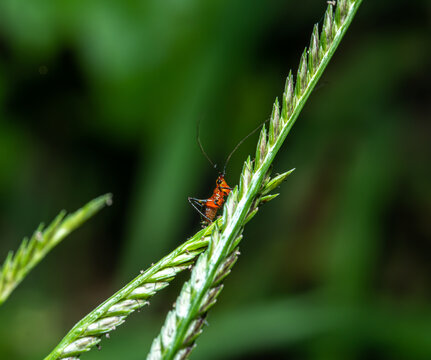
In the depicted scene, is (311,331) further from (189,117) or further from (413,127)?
(413,127)

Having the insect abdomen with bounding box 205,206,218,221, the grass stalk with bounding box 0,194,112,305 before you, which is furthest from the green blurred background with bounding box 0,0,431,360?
the grass stalk with bounding box 0,194,112,305

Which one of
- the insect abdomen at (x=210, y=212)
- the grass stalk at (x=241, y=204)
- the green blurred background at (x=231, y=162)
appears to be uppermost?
the green blurred background at (x=231, y=162)

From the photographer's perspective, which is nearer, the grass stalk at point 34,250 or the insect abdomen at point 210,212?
the grass stalk at point 34,250

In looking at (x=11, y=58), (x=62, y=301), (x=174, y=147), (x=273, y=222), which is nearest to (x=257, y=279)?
(x=273, y=222)

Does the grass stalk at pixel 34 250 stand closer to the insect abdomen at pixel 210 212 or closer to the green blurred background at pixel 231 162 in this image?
the insect abdomen at pixel 210 212

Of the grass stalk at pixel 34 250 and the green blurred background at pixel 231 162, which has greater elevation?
the green blurred background at pixel 231 162

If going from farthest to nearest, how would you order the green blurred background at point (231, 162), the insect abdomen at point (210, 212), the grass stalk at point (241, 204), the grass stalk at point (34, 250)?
the green blurred background at point (231, 162) → the insect abdomen at point (210, 212) → the grass stalk at point (34, 250) → the grass stalk at point (241, 204)

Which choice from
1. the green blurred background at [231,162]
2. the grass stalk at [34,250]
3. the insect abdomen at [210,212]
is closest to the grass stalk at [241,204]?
the grass stalk at [34,250]

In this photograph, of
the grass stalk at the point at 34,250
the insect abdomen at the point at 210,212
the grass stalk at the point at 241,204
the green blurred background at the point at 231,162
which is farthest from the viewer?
the green blurred background at the point at 231,162

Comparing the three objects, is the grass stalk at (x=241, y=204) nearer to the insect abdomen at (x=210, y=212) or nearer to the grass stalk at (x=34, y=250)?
the grass stalk at (x=34, y=250)

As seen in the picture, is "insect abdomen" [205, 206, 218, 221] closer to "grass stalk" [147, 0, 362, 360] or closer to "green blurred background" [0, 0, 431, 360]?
"grass stalk" [147, 0, 362, 360]
